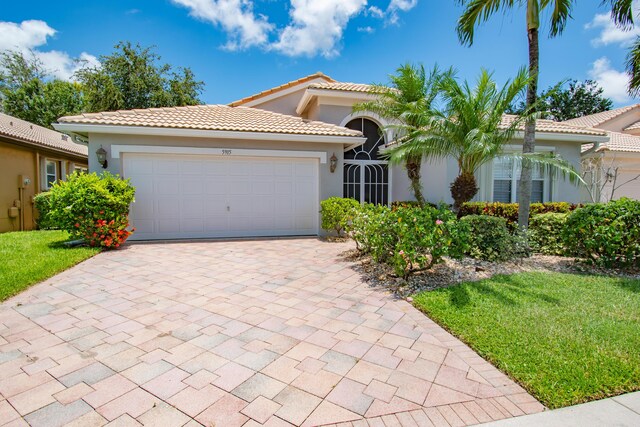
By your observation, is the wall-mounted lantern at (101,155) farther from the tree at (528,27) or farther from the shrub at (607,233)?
the shrub at (607,233)

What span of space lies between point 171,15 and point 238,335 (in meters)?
15.2

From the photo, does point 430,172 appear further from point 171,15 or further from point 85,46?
point 85,46

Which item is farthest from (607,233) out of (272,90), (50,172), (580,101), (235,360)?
(580,101)

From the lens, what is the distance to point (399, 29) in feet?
43.3

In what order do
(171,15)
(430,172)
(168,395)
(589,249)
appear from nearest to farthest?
(168,395) → (589,249) → (430,172) → (171,15)

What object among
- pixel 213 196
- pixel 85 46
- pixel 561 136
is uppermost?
pixel 85 46

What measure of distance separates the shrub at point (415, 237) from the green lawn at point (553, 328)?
0.64 meters

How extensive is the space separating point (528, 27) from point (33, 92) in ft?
116

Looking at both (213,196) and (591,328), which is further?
(213,196)

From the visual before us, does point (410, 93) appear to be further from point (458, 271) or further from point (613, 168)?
point (613, 168)

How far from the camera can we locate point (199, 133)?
391 inches

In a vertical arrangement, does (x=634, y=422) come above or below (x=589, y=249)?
below

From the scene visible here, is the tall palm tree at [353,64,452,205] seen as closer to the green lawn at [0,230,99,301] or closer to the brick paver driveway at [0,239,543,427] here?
the brick paver driveway at [0,239,543,427]

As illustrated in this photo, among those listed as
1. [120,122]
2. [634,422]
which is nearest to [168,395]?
[634,422]
